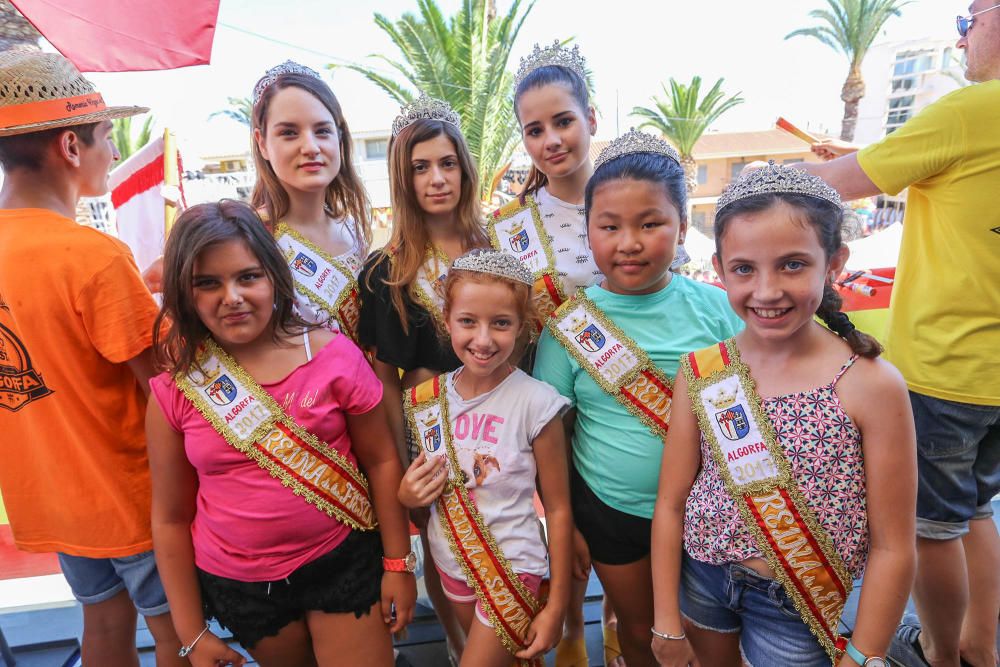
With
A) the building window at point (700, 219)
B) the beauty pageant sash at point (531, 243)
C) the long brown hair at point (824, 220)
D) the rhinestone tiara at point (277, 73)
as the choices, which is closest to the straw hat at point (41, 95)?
the rhinestone tiara at point (277, 73)

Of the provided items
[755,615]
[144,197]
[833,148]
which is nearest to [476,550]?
[755,615]

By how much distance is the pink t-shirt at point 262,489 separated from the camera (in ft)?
5.07

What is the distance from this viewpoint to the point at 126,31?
2215mm

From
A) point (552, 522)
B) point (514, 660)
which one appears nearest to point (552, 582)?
point (552, 522)

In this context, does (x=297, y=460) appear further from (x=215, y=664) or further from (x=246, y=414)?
(x=215, y=664)

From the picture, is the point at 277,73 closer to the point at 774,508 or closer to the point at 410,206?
the point at 410,206

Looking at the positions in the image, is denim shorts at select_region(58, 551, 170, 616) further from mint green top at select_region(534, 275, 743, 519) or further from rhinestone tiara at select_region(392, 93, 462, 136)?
rhinestone tiara at select_region(392, 93, 462, 136)

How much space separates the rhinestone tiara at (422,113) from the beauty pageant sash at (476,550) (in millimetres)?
953

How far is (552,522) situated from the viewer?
1648 mm

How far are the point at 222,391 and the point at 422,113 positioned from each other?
116 centimetres

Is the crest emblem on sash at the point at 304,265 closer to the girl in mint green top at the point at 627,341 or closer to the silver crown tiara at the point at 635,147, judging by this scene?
the girl in mint green top at the point at 627,341

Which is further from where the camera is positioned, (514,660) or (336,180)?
(336,180)

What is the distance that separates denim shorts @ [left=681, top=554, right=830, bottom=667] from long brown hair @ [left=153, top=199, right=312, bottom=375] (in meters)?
1.38

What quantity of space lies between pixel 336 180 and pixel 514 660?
189 cm
